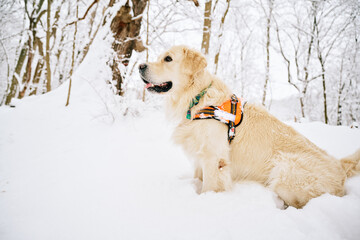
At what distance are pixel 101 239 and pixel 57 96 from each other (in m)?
4.42

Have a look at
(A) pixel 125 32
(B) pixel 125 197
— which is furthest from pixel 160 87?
(A) pixel 125 32

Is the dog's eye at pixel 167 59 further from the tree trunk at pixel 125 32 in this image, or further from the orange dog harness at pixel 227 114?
the tree trunk at pixel 125 32

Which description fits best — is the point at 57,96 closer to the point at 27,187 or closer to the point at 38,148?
the point at 38,148

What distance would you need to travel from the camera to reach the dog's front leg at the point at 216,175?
191cm

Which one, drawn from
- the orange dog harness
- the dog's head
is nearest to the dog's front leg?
the orange dog harness

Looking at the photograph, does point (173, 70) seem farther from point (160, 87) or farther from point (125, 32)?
point (125, 32)

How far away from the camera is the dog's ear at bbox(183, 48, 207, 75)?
2.22 meters

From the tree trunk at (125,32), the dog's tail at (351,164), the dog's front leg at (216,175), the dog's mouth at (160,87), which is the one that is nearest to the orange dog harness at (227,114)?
the dog's front leg at (216,175)

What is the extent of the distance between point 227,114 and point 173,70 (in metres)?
0.98

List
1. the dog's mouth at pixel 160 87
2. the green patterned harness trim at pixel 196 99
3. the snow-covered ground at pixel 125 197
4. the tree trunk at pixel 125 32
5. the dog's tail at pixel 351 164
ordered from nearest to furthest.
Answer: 1. the snow-covered ground at pixel 125 197
2. the dog's tail at pixel 351 164
3. the green patterned harness trim at pixel 196 99
4. the dog's mouth at pixel 160 87
5. the tree trunk at pixel 125 32

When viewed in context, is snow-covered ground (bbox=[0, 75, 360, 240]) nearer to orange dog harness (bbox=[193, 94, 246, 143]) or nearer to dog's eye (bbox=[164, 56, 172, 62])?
orange dog harness (bbox=[193, 94, 246, 143])

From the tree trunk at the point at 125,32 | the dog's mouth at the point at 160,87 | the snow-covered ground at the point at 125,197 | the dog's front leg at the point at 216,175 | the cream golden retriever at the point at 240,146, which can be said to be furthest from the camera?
the tree trunk at the point at 125,32

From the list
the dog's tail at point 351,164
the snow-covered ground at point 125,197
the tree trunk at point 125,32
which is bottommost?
the snow-covered ground at point 125,197

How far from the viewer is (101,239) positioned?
1240 millimetres
